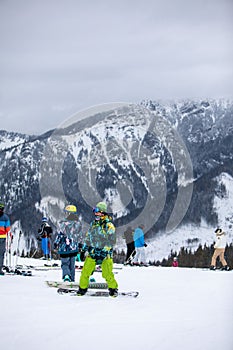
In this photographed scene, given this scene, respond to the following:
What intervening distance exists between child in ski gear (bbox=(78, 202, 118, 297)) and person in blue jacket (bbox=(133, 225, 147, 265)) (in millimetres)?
9700

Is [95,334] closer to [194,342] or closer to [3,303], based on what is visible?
[194,342]

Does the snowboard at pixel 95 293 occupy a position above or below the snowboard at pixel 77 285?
below

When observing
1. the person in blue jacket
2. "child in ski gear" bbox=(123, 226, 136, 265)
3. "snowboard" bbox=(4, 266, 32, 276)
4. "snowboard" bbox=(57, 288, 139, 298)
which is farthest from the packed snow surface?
"child in ski gear" bbox=(123, 226, 136, 265)

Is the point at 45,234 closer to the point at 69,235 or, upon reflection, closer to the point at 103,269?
the point at 69,235

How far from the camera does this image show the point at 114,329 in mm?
6289

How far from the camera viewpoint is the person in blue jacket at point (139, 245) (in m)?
19.1

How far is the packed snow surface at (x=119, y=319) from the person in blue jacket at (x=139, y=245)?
7913mm

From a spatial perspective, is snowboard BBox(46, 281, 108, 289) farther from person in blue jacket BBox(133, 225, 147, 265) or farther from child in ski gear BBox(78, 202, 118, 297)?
person in blue jacket BBox(133, 225, 147, 265)

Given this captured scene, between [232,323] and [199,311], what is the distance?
3.86 ft

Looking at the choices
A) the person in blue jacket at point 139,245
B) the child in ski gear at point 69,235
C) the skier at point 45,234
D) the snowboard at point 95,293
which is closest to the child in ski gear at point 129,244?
the person in blue jacket at point 139,245

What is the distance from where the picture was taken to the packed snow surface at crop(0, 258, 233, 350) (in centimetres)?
570

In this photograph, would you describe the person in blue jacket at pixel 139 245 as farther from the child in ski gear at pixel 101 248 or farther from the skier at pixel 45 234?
the child in ski gear at pixel 101 248

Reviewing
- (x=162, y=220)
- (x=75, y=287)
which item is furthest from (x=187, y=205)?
(x=75, y=287)

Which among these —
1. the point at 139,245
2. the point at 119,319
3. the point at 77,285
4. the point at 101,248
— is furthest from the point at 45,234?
the point at 119,319
